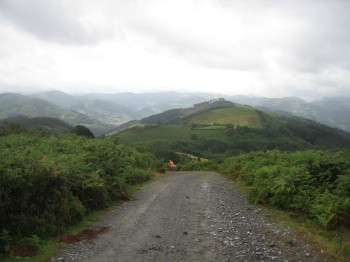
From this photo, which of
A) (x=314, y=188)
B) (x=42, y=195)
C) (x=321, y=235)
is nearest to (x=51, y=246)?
(x=42, y=195)

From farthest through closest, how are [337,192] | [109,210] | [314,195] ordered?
[109,210]
[314,195]
[337,192]

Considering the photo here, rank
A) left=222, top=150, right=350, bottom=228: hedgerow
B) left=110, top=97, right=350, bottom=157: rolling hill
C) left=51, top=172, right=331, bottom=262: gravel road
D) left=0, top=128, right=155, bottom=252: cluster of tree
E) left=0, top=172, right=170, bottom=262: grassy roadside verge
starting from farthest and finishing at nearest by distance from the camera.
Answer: left=110, top=97, right=350, bottom=157: rolling hill → left=222, top=150, right=350, bottom=228: hedgerow → left=0, top=128, right=155, bottom=252: cluster of tree → left=51, top=172, right=331, bottom=262: gravel road → left=0, top=172, right=170, bottom=262: grassy roadside verge

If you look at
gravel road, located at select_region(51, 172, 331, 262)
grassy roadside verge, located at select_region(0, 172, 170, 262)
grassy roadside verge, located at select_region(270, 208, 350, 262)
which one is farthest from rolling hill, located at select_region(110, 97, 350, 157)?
grassy roadside verge, located at select_region(0, 172, 170, 262)

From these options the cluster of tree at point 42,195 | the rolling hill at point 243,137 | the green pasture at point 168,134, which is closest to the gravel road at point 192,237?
the cluster of tree at point 42,195

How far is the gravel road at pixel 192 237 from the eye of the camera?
303 inches

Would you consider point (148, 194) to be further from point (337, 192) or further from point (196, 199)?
point (337, 192)

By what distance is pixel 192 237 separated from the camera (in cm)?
941

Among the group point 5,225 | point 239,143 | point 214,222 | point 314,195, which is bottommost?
point 239,143

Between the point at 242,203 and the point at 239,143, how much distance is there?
118912mm

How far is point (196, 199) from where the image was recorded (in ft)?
52.9

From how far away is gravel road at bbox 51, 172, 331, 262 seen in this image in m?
7.70

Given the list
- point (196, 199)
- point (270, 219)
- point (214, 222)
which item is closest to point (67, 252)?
point (214, 222)

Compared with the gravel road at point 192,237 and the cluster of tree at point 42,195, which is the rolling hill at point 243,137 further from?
the cluster of tree at point 42,195

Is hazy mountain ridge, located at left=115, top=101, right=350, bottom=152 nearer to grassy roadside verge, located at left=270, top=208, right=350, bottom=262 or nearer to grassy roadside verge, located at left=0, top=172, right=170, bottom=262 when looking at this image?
grassy roadside verge, located at left=270, top=208, right=350, bottom=262
